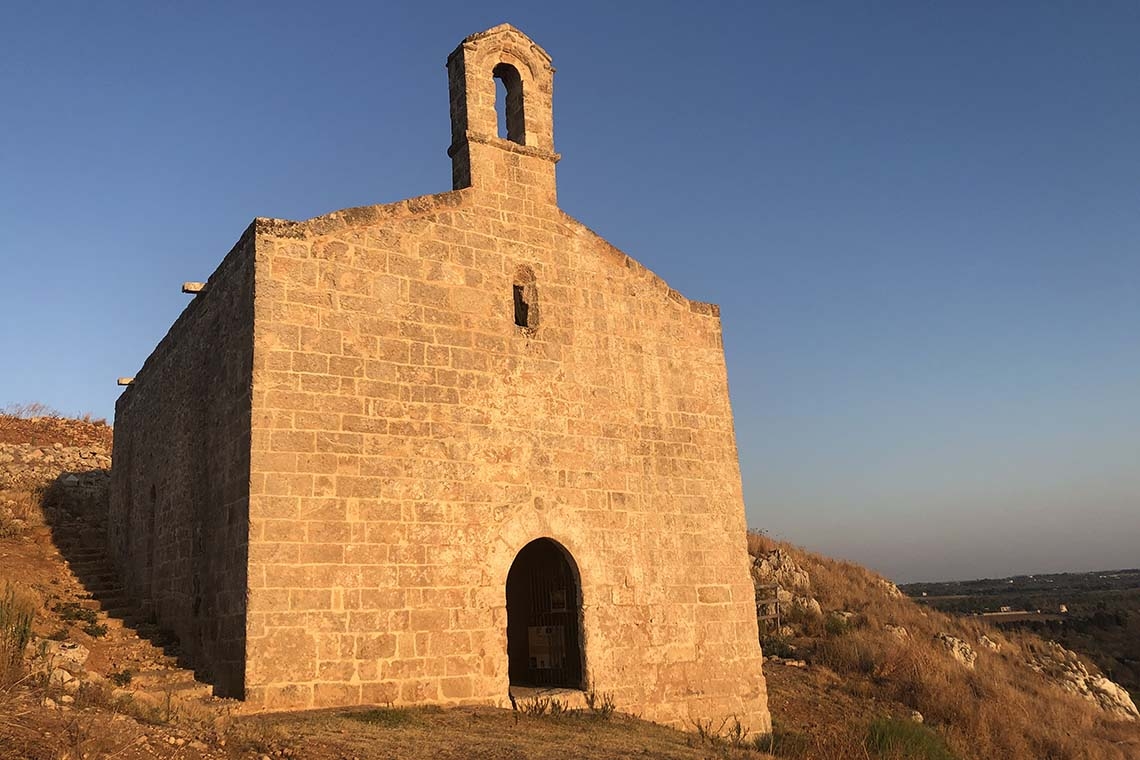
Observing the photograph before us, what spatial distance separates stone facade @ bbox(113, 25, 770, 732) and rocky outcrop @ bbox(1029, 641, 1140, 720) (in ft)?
40.8

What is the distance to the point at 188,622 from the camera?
957 centimetres

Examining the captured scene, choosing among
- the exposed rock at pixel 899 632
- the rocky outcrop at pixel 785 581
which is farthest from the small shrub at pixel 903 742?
the rocky outcrop at pixel 785 581

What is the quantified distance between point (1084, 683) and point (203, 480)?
19.9 meters

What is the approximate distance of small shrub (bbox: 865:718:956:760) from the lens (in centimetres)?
977

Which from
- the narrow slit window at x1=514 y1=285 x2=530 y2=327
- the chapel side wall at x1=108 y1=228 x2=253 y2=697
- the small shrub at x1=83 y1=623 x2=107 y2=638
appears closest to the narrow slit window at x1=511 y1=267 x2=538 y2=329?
the narrow slit window at x1=514 y1=285 x2=530 y2=327

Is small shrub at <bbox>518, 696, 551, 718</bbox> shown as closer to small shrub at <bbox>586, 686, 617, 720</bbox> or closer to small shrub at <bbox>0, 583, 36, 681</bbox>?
small shrub at <bbox>586, 686, 617, 720</bbox>

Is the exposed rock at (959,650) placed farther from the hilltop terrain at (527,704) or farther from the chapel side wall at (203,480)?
the chapel side wall at (203,480)

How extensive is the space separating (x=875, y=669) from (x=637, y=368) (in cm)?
850

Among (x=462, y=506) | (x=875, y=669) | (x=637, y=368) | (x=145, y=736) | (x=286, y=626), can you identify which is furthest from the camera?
(x=875, y=669)

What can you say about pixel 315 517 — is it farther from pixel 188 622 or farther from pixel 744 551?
pixel 744 551

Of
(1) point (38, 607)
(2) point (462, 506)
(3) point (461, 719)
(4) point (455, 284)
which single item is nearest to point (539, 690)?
(3) point (461, 719)

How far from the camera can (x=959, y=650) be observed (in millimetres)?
18594

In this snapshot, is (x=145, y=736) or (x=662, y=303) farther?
(x=662, y=303)

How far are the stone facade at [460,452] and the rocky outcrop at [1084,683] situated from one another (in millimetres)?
12426
